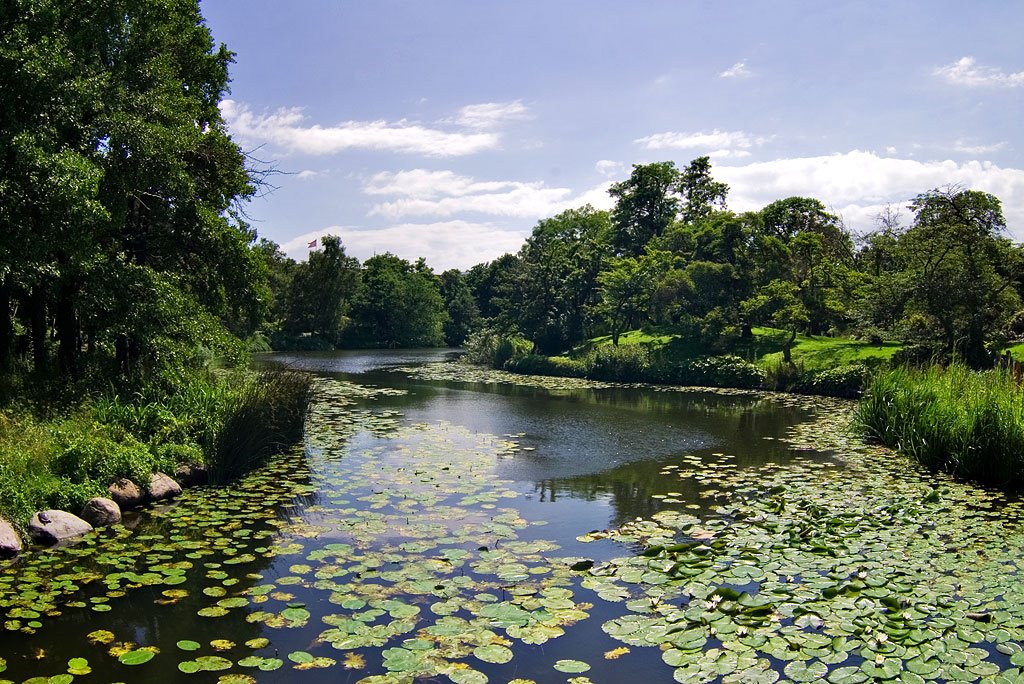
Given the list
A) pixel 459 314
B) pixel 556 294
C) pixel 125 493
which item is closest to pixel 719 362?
pixel 556 294

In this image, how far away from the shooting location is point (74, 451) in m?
9.21

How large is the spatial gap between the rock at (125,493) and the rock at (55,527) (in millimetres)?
801

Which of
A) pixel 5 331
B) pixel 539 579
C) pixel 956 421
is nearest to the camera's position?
pixel 539 579

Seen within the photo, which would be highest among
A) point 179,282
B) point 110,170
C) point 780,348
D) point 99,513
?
point 110,170

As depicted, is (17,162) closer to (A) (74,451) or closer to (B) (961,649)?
(A) (74,451)

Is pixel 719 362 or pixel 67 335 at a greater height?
pixel 67 335

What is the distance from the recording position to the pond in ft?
17.7

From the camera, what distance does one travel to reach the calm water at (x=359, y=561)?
18.3 ft

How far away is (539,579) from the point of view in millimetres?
7152

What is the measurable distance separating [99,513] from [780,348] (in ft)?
88.8

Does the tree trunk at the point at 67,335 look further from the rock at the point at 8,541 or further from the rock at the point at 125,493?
the rock at the point at 8,541

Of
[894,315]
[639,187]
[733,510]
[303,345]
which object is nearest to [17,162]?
[733,510]

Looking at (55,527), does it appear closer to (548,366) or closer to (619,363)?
(619,363)

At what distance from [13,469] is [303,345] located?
176 ft
